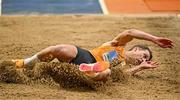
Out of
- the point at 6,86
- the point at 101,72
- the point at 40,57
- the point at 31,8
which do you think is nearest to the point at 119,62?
the point at 101,72

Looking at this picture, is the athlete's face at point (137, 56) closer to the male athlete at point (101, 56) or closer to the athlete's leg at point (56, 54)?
the male athlete at point (101, 56)

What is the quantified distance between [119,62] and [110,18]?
119cm

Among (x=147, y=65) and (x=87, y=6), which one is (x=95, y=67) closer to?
(x=147, y=65)

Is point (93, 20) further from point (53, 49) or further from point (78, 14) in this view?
point (53, 49)

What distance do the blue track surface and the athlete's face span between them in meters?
1.38

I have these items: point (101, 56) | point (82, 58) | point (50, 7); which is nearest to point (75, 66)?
point (82, 58)

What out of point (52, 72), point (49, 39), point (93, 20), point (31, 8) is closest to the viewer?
point (52, 72)

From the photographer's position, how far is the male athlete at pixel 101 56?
2.33 metres

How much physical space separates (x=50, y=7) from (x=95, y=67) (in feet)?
6.10

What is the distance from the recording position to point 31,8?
400cm

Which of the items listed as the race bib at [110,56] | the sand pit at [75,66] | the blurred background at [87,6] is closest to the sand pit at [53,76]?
the sand pit at [75,66]

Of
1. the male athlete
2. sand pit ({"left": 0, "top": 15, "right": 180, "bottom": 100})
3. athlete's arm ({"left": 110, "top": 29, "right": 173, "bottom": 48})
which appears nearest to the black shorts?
the male athlete

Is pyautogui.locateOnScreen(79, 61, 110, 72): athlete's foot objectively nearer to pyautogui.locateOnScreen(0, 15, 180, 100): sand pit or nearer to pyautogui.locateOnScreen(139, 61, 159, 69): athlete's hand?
pyautogui.locateOnScreen(0, 15, 180, 100): sand pit

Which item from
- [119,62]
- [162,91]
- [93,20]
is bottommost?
[162,91]
